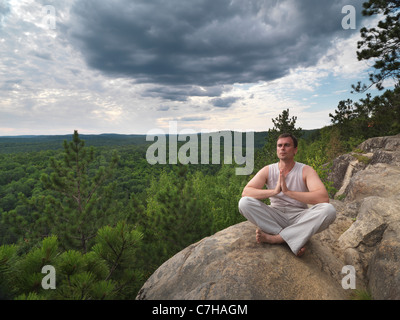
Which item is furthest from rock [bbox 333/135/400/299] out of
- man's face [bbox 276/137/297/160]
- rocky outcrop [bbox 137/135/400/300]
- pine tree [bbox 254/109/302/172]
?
pine tree [bbox 254/109/302/172]

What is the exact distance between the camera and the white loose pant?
327 centimetres

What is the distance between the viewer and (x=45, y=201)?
8.25 metres

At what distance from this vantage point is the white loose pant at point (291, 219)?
327cm

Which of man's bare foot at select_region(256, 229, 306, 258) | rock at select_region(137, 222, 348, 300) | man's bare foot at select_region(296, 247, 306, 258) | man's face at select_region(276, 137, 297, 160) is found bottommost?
rock at select_region(137, 222, 348, 300)

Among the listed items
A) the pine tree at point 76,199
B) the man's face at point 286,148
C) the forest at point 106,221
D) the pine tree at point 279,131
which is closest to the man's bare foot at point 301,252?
the man's face at point 286,148

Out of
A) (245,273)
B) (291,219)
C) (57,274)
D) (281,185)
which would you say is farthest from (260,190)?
(57,274)

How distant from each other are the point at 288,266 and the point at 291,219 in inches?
28.0

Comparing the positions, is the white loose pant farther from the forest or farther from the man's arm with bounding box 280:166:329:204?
the forest

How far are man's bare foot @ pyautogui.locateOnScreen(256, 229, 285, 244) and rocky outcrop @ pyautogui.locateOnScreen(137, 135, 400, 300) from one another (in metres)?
0.08

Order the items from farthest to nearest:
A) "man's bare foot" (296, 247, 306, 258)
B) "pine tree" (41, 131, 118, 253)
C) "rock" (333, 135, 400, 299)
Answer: "pine tree" (41, 131, 118, 253)
"man's bare foot" (296, 247, 306, 258)
"rock" (333, 135, 400, 299)

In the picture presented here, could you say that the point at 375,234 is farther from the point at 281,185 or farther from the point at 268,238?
the point at 281,185

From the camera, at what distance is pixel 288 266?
3.23m

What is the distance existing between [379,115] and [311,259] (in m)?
13.0
